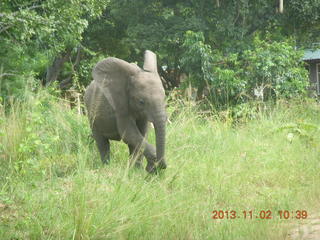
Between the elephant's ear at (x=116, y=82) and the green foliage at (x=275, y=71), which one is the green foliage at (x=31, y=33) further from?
the green foliage at (x=275, y=71)

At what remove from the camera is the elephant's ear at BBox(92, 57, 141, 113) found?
19.3 feet

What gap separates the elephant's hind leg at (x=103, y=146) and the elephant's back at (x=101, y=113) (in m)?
0.13

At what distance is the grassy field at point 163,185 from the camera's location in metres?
3.97

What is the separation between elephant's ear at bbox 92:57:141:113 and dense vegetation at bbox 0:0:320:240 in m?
0.74

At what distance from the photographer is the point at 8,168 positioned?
17.7ft

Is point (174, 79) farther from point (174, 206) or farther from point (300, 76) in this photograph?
point (174, 206)

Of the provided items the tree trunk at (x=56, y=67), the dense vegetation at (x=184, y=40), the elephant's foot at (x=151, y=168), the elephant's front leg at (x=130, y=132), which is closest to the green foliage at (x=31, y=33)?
the dense vegetation at (x=184, y=40)

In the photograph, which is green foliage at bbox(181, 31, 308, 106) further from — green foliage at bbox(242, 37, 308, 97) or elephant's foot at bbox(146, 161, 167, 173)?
elephant's foot at bbox(146, 161, 167, 173)

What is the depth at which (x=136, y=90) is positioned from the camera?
5.63 m

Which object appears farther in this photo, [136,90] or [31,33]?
[31,33]
